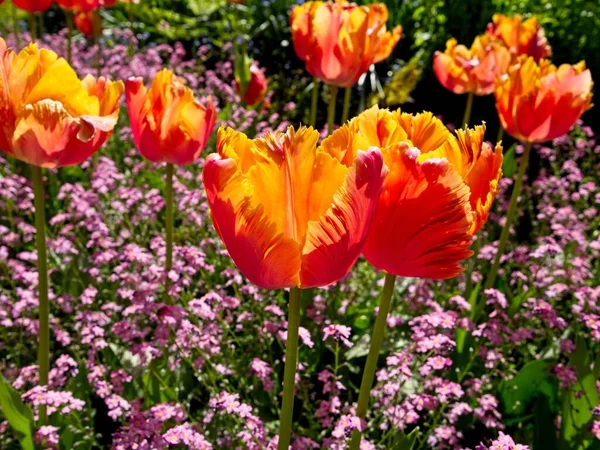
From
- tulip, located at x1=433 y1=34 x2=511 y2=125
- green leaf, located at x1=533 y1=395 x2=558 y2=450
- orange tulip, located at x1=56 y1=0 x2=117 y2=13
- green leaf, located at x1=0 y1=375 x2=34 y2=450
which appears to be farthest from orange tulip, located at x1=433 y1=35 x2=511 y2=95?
green leaf, located at x1=0 y1=375 x2=34 y2=450

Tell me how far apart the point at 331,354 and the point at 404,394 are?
1.08 ft

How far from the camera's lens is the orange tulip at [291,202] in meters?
0.90

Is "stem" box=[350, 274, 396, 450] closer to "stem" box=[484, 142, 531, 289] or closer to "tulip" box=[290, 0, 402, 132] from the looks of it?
"stem" box=[484, 142, 531, 289]

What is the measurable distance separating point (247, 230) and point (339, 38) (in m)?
1.48

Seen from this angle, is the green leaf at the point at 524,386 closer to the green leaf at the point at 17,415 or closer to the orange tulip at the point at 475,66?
the orange tulip at the point at 475,66

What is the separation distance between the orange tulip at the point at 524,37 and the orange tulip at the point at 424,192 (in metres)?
2.09

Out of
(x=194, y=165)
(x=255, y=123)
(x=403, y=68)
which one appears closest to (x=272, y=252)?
(x=194, y=165)

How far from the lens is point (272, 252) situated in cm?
95

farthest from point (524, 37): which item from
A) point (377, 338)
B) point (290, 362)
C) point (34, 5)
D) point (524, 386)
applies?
point (290, 362)

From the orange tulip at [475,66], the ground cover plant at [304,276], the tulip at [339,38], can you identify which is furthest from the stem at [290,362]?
the orange tulip at [475,66]

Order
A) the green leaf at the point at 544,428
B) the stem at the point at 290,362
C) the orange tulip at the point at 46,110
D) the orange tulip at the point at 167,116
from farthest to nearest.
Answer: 1. the green leaf at the point at 544,428
2. the orange tulip at the point at 167,116
3. the orange tulip at the point at 46,110
4. the stem at the point at 290,362

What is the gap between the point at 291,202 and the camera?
0.94m

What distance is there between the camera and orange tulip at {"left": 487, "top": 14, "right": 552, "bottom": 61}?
296cm

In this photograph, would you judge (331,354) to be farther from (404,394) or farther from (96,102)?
(96,102)
